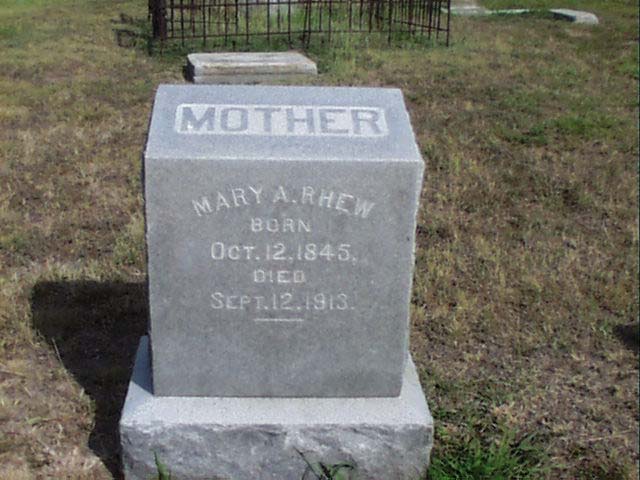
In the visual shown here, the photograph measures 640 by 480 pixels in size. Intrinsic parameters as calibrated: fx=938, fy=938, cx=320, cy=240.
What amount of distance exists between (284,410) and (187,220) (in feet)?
2.24

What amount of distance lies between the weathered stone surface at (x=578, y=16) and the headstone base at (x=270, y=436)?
1004cm

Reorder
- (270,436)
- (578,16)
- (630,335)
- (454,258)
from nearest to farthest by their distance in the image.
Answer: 1. (270,436)
2. (630,335)
3. (454,258)
4. (578,16)

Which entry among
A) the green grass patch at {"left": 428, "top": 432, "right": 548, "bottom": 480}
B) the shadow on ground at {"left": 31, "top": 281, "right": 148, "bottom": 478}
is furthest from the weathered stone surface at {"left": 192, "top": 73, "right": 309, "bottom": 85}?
the green grass patch at {"left": 428, "top": 432, "right": 548, "bottom": 480}

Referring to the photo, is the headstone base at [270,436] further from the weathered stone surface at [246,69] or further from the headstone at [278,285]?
the weathered stone surface at [246,69]

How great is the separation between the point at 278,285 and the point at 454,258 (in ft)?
6.61

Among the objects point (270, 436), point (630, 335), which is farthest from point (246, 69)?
point (270, 436)

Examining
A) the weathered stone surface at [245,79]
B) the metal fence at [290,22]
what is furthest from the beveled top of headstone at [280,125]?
the metal fence at [290,22]

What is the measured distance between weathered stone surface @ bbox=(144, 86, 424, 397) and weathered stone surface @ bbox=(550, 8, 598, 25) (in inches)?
385

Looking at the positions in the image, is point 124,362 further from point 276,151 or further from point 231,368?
point 276,151

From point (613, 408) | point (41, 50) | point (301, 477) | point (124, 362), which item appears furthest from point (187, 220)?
point (41, 50)

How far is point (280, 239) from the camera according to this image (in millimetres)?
2768

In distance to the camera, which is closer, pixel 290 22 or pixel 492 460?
pixel 492 460

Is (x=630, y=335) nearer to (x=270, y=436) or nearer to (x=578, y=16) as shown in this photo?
(x=270, y=436)

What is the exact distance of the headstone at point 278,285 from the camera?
8.78ft
